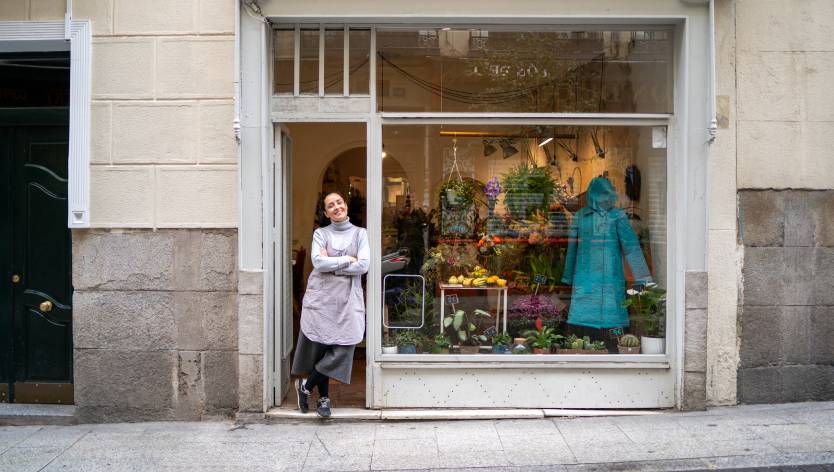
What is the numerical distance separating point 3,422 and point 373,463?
3.57 metres

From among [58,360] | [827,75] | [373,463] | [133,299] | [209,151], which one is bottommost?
[373,463]

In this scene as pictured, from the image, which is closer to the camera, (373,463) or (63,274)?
(373,463)

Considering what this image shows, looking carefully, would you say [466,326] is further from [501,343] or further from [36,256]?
[36,256]

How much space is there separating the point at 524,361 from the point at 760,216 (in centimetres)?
248

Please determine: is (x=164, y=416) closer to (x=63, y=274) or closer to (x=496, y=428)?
(x=63, y=274)

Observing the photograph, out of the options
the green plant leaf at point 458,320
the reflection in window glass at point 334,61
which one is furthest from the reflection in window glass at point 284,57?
the green plant leaf at point 458,320

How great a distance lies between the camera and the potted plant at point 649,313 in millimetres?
6555

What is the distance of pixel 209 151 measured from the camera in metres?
6.32

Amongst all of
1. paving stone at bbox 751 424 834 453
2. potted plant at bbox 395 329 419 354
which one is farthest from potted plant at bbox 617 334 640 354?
potted plant at bbox 395 329 419 354

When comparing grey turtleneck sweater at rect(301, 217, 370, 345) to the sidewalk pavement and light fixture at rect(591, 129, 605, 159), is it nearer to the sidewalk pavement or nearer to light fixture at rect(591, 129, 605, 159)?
the sidewalk pavement

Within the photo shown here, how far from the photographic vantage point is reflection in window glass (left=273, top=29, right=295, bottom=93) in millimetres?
6520

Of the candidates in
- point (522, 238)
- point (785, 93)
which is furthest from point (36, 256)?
point (785, 93)

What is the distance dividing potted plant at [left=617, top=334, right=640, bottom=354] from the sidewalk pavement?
62 centimetres

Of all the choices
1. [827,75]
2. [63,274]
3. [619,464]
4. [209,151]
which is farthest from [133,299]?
[827,75]
